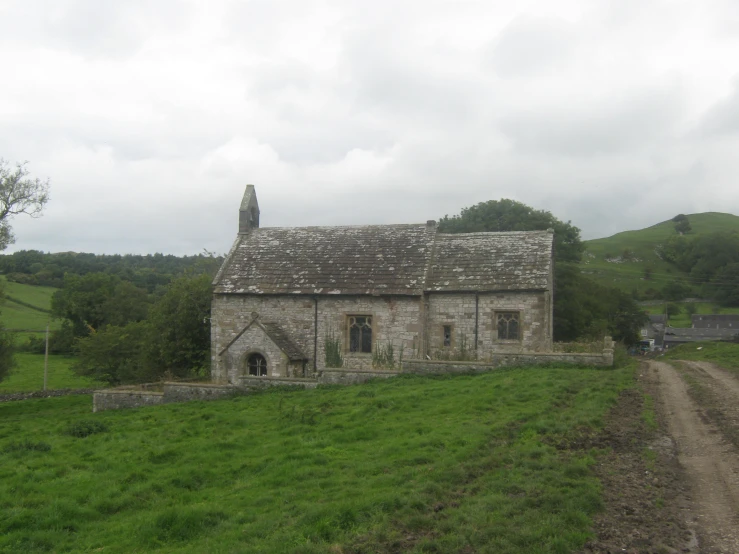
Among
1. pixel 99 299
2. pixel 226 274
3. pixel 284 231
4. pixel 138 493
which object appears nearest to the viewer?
pixel 138 493

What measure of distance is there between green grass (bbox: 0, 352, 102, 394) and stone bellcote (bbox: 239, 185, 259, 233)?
19466 mm

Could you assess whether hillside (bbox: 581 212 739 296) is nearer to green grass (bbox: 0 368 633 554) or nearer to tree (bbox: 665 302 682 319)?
tree (bbox: 665 302 682 319)

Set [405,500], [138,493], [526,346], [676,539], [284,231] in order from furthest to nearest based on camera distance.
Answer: [284,231] < [526,346] < [138,493] < [405,500] < [676,539]

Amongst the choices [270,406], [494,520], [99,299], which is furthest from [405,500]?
[99,299]

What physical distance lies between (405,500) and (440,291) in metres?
18.5

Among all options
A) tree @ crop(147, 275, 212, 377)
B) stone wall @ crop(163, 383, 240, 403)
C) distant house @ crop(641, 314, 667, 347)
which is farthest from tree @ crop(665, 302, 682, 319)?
stone wall @ crop(163, 383, 240, 403)

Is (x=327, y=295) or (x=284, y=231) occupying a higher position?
(x=284, y=231)

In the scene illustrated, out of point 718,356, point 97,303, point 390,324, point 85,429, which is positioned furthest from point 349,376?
point 97,303

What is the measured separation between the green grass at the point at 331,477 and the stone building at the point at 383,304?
26.0 feet

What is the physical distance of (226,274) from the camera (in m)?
29.6

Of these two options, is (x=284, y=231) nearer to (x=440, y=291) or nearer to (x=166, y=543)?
(x=440, y=291)

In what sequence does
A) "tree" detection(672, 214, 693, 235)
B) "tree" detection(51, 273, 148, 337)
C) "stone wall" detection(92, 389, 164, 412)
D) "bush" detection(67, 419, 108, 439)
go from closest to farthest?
"bush" detection(67, 419, 108, 439) < "stone wall" detection(92, 389, 164, 412) < "tree" detection(51, 273, 148, 337) < "tree" detection(672, 214, 693, 235)

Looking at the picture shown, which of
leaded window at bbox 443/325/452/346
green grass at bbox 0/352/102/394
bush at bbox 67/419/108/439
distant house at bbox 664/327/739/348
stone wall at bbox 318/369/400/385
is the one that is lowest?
green grass at bbox 0/352/102/394

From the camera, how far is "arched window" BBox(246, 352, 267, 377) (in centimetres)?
2714
